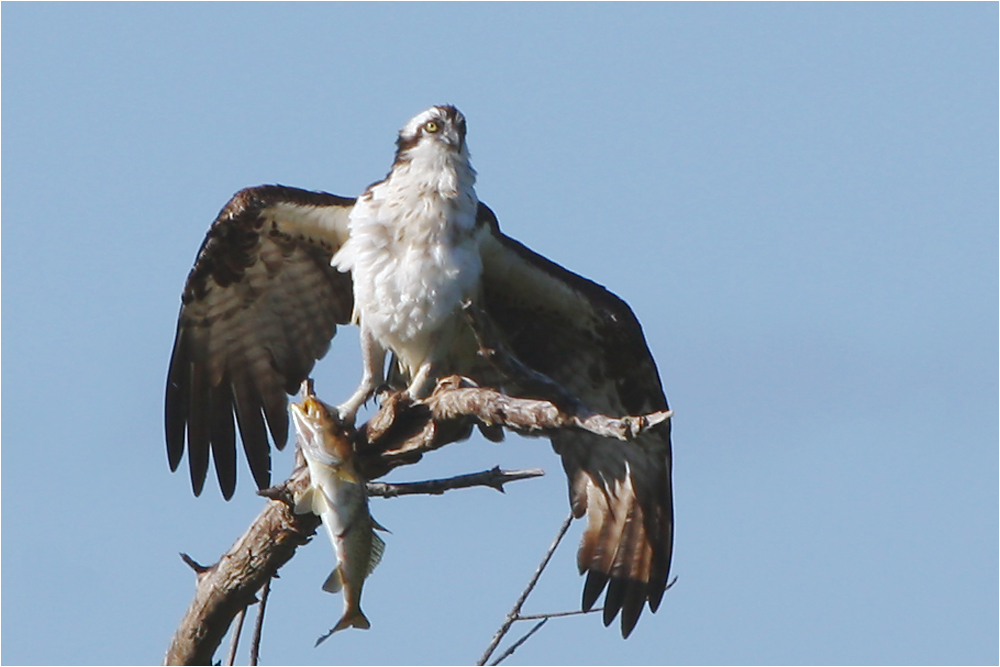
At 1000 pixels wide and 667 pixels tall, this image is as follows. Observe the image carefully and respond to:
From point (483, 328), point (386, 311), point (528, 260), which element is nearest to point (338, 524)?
point (483, 328)

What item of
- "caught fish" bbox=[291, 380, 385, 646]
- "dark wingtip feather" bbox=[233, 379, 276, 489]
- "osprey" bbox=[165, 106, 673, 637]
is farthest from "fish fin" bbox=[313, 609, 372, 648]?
"dark wingtip feather" bbox=[233, 379, 276, 489]

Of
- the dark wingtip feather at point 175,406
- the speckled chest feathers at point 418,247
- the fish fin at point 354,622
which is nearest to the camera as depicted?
the fish fin at point 354,622

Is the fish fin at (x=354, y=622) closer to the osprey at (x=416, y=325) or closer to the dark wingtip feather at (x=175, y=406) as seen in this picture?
the osprey at (x=416, y=325)

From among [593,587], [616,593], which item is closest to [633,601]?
[616,593]

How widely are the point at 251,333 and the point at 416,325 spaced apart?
1.76 metres

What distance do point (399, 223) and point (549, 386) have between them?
1832 mm

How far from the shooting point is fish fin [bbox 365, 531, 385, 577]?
27.1ft

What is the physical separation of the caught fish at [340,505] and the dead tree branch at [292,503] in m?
0.18

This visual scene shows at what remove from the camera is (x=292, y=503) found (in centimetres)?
861

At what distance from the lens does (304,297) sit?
36.3 feet

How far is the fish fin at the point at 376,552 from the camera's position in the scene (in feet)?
27.1

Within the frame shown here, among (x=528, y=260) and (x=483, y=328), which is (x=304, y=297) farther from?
(x=483, y=328)

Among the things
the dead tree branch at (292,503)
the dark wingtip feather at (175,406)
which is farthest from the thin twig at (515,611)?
the dark wingtip feather at (175,406)

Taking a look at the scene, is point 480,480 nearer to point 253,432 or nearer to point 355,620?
point 355,620
